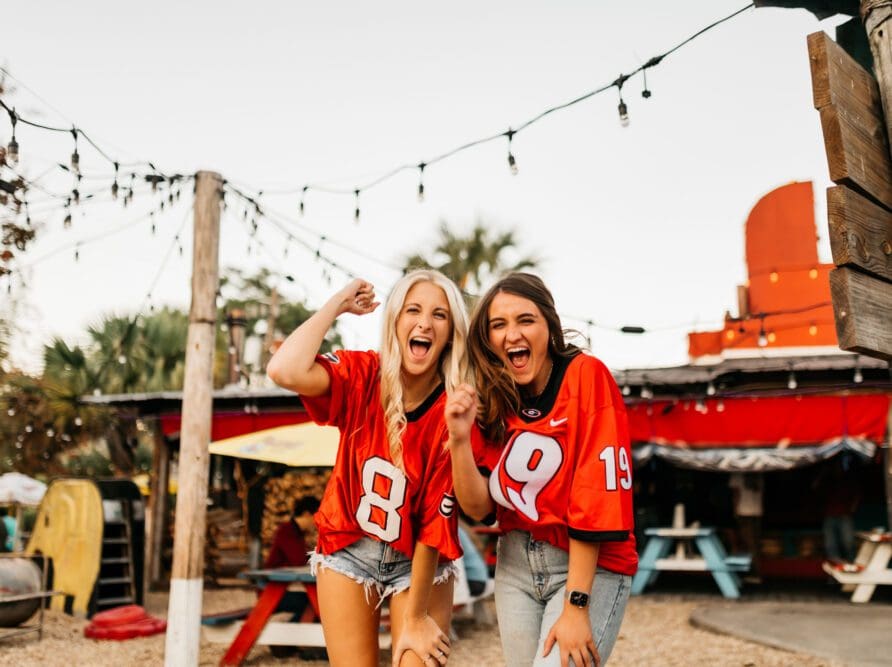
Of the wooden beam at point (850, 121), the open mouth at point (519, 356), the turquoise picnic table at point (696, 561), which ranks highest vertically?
the wooden beam at point (850, 121)

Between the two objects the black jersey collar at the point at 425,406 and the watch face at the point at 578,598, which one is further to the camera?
the black jersey collar at the point at 425,406

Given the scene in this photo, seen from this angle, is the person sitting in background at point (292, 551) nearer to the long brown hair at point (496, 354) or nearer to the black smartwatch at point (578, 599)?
the long brown hair at point (496, 354)

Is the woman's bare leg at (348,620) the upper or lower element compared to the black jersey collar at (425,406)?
lower

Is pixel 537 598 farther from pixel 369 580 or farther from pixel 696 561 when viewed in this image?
pixel 696 561

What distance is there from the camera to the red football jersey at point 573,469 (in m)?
2.16

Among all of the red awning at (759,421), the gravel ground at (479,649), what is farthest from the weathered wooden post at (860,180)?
the red awning at (759,421)

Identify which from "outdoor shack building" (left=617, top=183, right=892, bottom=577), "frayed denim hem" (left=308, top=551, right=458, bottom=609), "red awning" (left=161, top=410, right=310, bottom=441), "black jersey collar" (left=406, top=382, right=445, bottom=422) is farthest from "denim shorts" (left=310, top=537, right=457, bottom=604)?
"red awning" (left=161, top=410, right=310, bottom=441)

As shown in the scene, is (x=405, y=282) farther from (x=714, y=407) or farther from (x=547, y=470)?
(x=714, y=407)

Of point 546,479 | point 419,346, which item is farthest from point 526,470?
point 419,346

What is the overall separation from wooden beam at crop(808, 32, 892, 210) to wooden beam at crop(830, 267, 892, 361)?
0.24 m

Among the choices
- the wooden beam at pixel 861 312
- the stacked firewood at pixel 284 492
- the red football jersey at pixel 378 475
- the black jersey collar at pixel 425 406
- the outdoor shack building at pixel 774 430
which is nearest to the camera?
the wooden beam at pixel 861 312

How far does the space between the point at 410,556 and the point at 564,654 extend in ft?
2.05

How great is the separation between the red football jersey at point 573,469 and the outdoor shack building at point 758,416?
9.25m

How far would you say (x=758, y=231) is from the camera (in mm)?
17125
